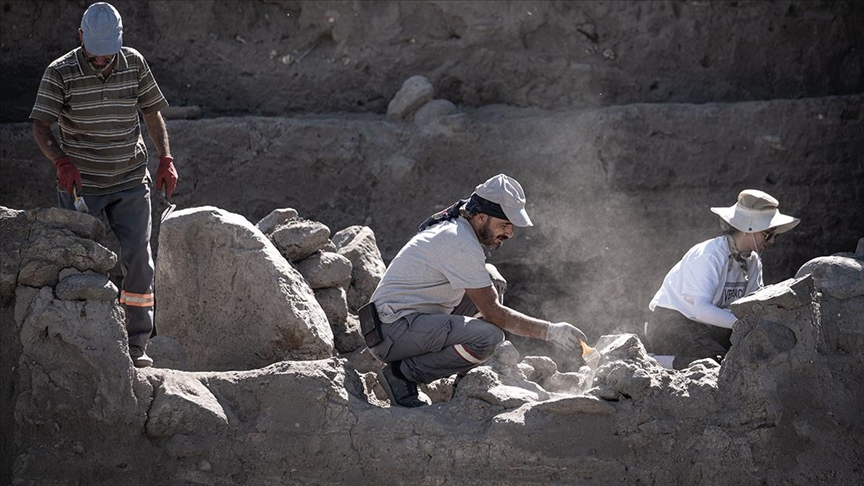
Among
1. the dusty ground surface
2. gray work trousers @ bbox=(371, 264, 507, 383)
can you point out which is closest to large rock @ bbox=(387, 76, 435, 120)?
the dusty ground surface

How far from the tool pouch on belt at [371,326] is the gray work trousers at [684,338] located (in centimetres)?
152

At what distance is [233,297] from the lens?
564 cm

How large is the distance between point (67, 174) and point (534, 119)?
3979 mm

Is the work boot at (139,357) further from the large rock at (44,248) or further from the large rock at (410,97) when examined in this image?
the large rock at (410,97)

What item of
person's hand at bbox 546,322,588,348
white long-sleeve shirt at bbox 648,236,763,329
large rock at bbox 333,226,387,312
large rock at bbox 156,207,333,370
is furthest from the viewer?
large rock at bbox 333,226,387,312

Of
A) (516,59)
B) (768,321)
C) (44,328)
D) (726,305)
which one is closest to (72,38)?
(516,59)

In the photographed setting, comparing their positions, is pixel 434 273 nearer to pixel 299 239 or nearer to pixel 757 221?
pixel 299 239

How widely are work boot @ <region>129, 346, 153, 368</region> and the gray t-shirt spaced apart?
0.99 metres

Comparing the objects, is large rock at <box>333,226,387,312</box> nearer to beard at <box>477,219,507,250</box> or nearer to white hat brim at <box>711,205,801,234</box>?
beard at <box>477,219,507,250</box>

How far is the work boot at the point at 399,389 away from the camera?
506cm

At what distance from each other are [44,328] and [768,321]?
9.13ft

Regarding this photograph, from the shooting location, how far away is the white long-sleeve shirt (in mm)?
5730

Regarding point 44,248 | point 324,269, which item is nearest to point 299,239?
point 324,269

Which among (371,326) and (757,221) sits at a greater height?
(757,221)
